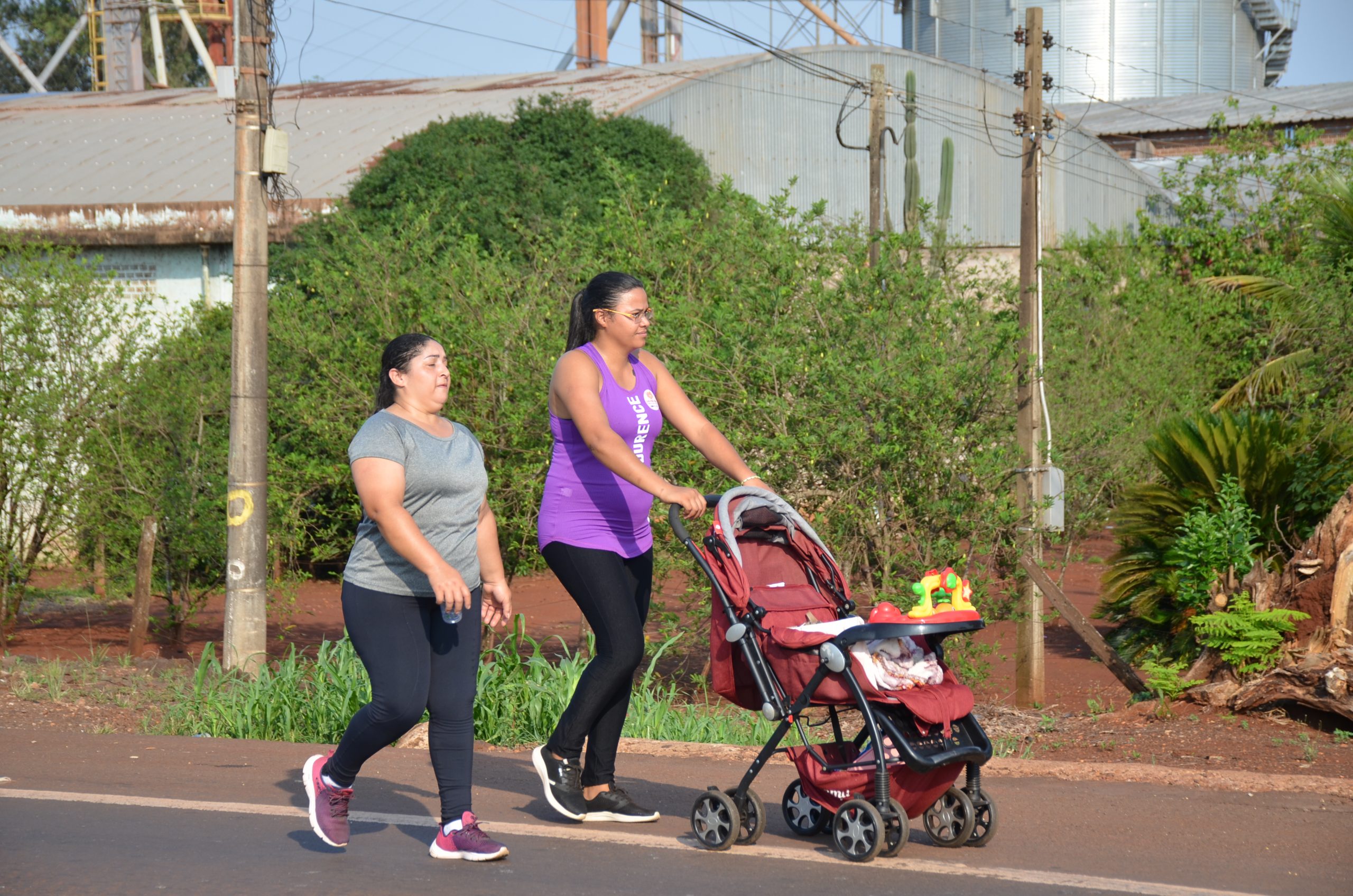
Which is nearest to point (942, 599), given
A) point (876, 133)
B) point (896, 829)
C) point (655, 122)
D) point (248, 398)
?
point (896, 829)

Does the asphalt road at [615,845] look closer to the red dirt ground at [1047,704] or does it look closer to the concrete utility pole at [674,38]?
the red dirt ground at [1047,704]

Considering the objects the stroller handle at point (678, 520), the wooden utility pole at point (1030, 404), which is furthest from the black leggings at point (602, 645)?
the wooden utility pole at point (1030, 404)

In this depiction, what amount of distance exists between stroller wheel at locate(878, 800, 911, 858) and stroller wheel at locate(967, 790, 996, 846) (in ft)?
1.22

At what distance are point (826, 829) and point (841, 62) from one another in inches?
952

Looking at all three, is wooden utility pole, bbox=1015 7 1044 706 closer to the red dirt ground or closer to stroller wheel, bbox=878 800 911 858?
the red dirt ground

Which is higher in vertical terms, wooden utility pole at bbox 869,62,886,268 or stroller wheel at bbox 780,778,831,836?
wooden utility pole at bbox 869,62,886,268

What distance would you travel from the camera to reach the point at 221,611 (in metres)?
18.2

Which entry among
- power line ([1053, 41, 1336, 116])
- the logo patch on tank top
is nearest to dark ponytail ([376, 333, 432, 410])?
the logo patch on tank top

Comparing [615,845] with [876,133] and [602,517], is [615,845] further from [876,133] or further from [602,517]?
[876,133]

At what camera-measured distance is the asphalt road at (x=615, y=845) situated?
4.47 meters

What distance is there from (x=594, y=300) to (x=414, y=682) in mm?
1579

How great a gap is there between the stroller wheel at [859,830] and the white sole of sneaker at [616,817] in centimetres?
84

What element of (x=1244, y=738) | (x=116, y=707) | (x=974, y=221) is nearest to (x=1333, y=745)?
(x=1244, y=738)

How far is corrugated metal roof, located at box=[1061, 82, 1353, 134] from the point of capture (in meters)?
42.9
